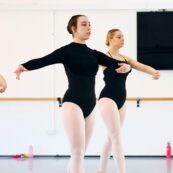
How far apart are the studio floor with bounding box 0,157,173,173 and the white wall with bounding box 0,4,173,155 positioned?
1.10 ft

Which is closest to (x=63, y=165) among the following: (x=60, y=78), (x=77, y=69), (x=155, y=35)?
(x=60, y=78)

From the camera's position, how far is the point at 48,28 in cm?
546

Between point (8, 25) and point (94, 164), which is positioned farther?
point (8, 25)

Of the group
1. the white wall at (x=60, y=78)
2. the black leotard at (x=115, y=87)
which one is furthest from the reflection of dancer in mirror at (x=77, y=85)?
the white wall at (x=60, y=78)

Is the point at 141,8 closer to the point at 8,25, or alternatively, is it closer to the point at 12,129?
the point at 8,25

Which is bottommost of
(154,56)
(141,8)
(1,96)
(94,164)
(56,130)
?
(94,164)

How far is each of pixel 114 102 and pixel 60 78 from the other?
6.52 ft

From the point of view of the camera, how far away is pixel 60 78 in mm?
5469

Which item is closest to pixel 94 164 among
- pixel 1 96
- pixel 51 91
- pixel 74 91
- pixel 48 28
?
pixel 51 91

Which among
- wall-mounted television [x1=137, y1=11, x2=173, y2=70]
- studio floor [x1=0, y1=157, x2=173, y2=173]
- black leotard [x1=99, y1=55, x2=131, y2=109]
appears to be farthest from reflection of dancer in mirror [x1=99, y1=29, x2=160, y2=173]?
wall-mounted television [x1=137, y1=11, x2=173, y2=70]

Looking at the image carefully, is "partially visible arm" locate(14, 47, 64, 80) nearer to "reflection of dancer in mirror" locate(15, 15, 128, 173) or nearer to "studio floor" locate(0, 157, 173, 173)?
"reflection of dancer in mirror" locate(15, 15, 128, 173)

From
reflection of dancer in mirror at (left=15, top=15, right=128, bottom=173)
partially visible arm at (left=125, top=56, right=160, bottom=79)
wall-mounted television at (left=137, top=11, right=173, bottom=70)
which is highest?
wall-mounted television at (left=137, top=11, right=173, bottom=70)

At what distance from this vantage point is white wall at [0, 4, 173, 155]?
5445 millimetres

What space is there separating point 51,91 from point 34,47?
673mm
